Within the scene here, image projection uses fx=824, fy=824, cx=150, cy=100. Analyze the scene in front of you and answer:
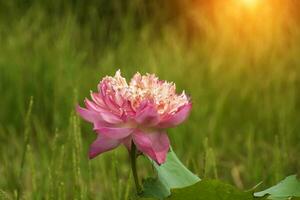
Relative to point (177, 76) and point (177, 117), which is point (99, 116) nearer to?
point (177, 117)

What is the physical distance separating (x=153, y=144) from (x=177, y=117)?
44 millimetres

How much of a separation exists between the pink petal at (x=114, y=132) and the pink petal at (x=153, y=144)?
0.01 meters

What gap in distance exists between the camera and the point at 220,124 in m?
3.09

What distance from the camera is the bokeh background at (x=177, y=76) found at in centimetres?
265

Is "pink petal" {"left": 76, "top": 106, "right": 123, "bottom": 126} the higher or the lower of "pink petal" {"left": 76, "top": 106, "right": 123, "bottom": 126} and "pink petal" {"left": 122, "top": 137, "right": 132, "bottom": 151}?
the higher

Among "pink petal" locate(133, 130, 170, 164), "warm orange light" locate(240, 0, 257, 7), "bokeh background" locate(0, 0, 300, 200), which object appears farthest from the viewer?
"warm orange light" locate(240, 0, 257, 7)

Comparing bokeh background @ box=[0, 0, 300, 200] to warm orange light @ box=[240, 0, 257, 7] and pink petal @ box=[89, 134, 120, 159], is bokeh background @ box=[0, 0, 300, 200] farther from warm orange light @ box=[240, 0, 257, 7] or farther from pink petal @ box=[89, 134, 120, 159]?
pink petal @ box=[89, 134, 120, 159]

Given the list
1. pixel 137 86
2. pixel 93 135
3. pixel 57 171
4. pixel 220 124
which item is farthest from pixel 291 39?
pixel 137 86

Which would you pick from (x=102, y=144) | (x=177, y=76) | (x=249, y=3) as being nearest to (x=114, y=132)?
(x=102, y=144)

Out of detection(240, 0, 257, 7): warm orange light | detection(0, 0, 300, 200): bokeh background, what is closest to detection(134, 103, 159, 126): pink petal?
detection(0, 0, 300, 200): bokeh background

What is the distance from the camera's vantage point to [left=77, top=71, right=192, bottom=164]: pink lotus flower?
97cm

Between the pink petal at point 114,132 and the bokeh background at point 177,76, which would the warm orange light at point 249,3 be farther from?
the pink petal at point 114,132

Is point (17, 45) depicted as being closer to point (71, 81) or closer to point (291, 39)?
point (71, 81)

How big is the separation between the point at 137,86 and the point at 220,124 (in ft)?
6.82
